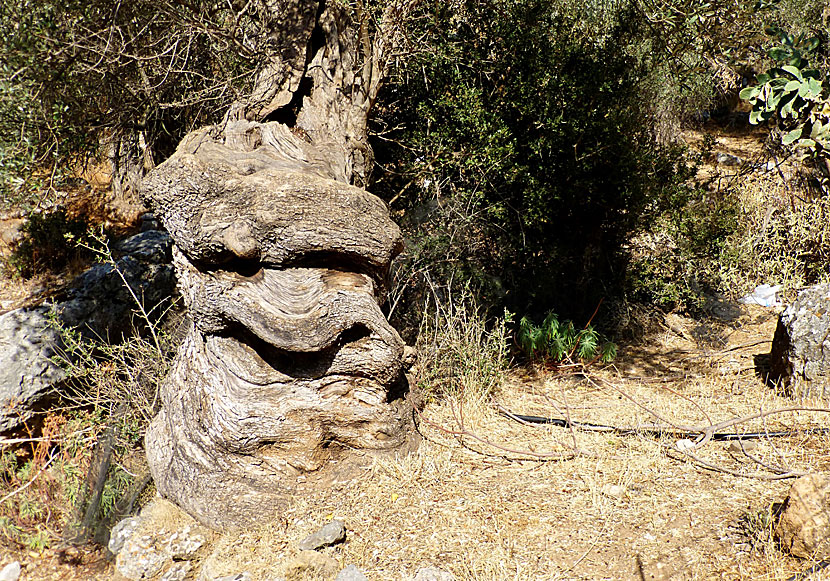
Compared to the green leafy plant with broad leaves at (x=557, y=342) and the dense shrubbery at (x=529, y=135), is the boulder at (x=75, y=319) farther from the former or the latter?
the green leafy plant with broad leaves at (x=557, y=342)

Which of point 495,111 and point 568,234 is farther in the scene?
point 568,234

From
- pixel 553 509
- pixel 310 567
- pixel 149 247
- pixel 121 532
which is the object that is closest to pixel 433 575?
pixel 310 567

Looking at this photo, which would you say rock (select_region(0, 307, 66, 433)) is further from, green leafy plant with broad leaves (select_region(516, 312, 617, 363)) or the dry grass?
green leafy plant with broad leaves (select_region(516, 312, 617, 363))

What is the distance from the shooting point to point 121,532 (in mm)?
4387

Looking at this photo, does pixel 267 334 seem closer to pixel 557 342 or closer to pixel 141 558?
pixel 141 558

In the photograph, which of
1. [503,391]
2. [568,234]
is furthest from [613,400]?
[568,234]

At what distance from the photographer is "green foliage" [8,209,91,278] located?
27.0 feet

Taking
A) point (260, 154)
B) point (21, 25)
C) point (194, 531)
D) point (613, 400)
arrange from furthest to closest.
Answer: point (613, 400) < point (21, 25) < point (260, 154) < point (194, 531)

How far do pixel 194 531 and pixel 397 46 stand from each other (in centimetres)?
438

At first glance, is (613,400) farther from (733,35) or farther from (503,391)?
(733,35)

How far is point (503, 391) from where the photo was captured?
246 inches

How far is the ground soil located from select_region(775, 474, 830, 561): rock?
0.08m

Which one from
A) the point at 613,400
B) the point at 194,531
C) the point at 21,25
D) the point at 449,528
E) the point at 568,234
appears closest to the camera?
the point at 449,528

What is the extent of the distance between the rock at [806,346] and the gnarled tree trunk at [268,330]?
3295mm
